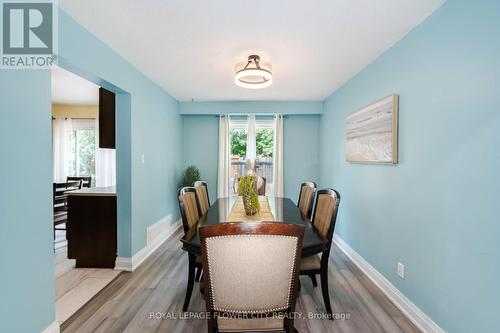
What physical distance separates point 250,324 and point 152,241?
8.47 ft

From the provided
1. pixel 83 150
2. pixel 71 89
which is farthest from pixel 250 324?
pixel 83 150

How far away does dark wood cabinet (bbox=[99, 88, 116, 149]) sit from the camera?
9.82 ft

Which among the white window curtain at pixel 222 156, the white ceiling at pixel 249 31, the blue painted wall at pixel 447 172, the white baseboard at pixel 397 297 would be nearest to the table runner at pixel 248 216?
the blue painted wall at pixel 447 172

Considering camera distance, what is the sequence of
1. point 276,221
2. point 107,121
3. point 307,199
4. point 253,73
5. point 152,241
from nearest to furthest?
point 276,221 < point 253,73 < point 307,199 < point 107,121 < point 152,241

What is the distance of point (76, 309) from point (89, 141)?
438 centimetres

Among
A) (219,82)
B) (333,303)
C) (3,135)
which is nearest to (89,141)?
(219,82)

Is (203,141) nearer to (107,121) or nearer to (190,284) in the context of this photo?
(107,121)

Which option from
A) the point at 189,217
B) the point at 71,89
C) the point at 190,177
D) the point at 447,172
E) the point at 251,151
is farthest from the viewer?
the point at 251,151

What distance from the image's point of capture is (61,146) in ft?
17.5

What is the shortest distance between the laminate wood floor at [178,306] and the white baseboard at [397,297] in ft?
0.16

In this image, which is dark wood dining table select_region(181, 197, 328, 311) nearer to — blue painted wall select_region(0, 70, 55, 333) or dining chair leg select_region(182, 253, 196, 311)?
dining chair leg select_region(182, 253, 196, 311)

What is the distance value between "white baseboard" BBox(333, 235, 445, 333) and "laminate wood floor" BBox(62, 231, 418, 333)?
0.05m

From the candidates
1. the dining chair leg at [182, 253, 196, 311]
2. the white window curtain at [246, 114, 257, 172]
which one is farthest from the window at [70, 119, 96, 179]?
the dining chair leg at [182, 253, 196, 311]

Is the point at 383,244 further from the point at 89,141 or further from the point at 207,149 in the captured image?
the point at 89,141
